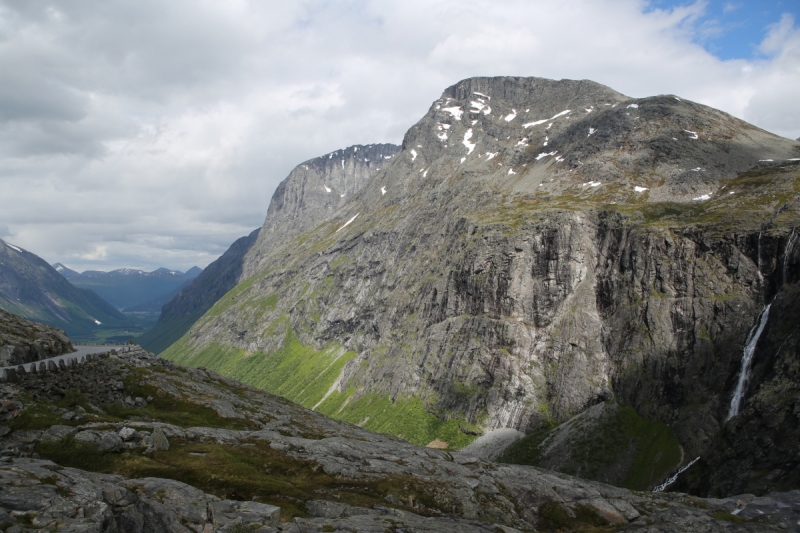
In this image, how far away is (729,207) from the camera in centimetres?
13888

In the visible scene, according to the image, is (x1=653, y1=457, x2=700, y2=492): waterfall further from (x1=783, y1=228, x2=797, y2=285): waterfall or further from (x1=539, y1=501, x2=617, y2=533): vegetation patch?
(x1=539, y1=501, x2=617, y2=533): vegetation patch

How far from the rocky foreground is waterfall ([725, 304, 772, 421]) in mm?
60832

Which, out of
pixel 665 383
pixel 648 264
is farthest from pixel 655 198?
pixel 665 383

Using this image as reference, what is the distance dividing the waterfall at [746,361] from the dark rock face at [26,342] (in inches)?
5196

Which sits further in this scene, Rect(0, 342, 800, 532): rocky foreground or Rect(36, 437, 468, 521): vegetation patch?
Rect(36, 437, 468, 521): vegetation patch

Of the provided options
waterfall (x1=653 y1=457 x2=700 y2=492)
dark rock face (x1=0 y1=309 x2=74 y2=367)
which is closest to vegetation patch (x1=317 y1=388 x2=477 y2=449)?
waterfall (x1=653 y1=457 x2=700 y2=492)

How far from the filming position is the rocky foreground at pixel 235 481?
90.2 feet

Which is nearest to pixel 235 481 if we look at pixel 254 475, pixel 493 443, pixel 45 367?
pixel 254 475

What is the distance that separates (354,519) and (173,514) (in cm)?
1252

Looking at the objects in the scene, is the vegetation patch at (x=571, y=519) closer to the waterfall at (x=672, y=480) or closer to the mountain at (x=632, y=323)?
the mountain at (x=632, y=323)

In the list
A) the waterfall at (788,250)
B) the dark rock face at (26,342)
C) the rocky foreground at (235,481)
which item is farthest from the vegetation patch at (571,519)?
the waterfall at (788,250)

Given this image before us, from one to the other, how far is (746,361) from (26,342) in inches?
5491

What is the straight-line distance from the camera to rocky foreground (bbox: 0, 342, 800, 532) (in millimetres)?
27484

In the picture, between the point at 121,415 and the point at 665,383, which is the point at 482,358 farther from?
the point at 121,415
